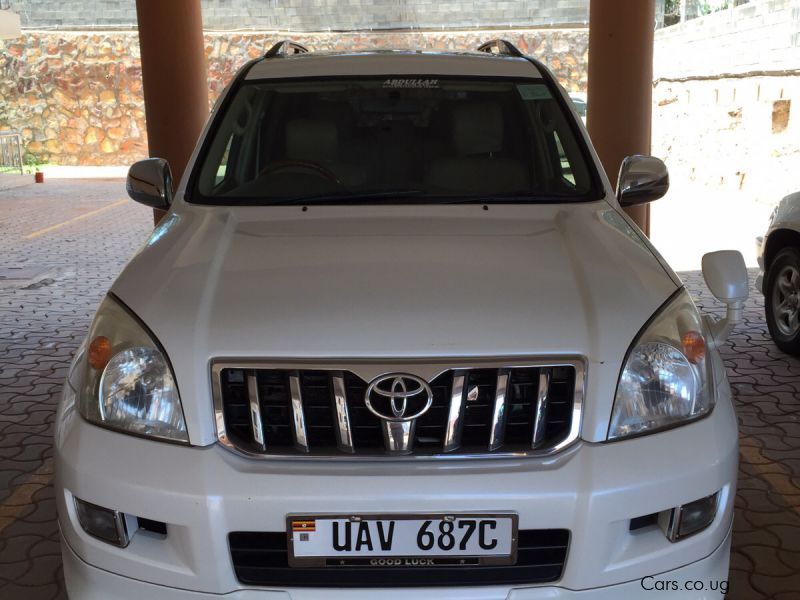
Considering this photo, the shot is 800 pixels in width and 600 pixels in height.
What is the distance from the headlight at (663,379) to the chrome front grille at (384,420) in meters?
0.12

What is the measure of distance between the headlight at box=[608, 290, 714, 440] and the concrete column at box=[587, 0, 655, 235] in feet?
15.5

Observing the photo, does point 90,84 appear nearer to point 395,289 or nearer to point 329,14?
point 329,14

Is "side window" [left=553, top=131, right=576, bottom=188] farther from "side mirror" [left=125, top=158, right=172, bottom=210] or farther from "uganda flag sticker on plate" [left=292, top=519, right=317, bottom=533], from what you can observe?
"uganda flag sticker on plate" [left=292, top=519, right=317, bottom=533]

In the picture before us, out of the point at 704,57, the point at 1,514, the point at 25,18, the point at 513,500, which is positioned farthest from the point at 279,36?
the point at 513,500

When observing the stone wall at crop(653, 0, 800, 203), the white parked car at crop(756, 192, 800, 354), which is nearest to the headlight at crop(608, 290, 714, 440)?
the white parked car at crop(756, 192, 800, 354)

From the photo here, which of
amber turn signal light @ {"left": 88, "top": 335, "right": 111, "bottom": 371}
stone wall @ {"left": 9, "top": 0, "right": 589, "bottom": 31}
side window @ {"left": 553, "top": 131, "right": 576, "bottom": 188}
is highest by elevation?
stone wall @ {"left": 9, "top": 0, "right": 589, "bottom": 31}

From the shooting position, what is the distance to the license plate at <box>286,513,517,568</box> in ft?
6.10

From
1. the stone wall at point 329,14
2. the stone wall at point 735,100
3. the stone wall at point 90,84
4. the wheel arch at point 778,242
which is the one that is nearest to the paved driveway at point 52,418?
the wheel arch at point 778,242

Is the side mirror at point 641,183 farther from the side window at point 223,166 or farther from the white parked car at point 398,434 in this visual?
the side window at point 223,166

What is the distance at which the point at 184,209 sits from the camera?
297 cm

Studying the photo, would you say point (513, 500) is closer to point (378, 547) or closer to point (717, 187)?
point (378, 547)

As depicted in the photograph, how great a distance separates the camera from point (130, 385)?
204 centimetres

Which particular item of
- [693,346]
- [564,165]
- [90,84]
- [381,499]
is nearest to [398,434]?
[381,499]

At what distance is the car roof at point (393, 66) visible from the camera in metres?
3.37
